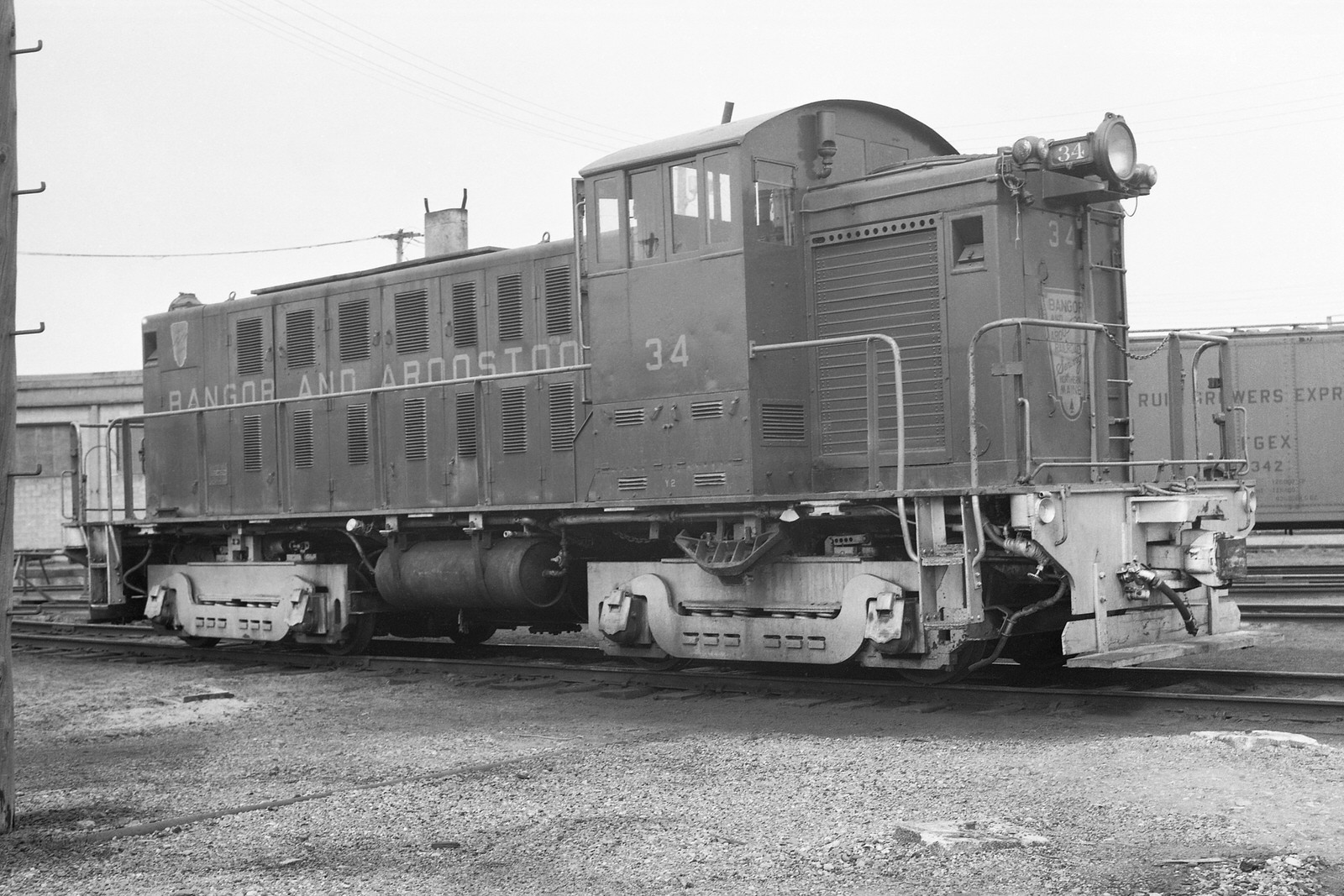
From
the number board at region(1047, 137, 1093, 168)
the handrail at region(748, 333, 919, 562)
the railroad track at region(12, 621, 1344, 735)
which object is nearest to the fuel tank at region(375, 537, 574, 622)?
the railroad track at region(12, 621, 1344, 735)

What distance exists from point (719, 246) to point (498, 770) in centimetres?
407

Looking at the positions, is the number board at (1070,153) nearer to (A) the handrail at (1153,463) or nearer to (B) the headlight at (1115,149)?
(B) the headlight at (1115,149)

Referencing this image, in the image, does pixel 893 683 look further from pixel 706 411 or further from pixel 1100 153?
pixel 1100 153

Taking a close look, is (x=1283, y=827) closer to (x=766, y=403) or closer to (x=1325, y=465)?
(x=766, y=403)

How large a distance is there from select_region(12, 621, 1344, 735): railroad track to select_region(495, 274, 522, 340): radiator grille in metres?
2.82

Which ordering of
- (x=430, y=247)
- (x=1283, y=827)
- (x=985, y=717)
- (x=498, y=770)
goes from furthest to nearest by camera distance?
(x=430, y=247) → (x=985, y=717) → (x=498, y=770) → (x=1283, y=827)

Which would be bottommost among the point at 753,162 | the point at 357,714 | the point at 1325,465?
the point at 357,714

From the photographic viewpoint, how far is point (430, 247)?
1396cm

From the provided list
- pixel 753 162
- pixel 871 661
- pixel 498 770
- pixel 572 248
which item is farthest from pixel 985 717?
pixel 572 248

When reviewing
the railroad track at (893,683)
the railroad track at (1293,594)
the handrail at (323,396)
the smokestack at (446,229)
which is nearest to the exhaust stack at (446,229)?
the smokestack at (446,229)

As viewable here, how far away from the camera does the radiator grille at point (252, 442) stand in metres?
13.7

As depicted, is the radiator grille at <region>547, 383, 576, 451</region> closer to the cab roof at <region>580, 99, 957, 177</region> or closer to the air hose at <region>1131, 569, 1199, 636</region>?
the cab roof at <region>580, 99, 957, 177</region>

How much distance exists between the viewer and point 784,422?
9.68m

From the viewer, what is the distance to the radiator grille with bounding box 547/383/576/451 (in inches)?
429
